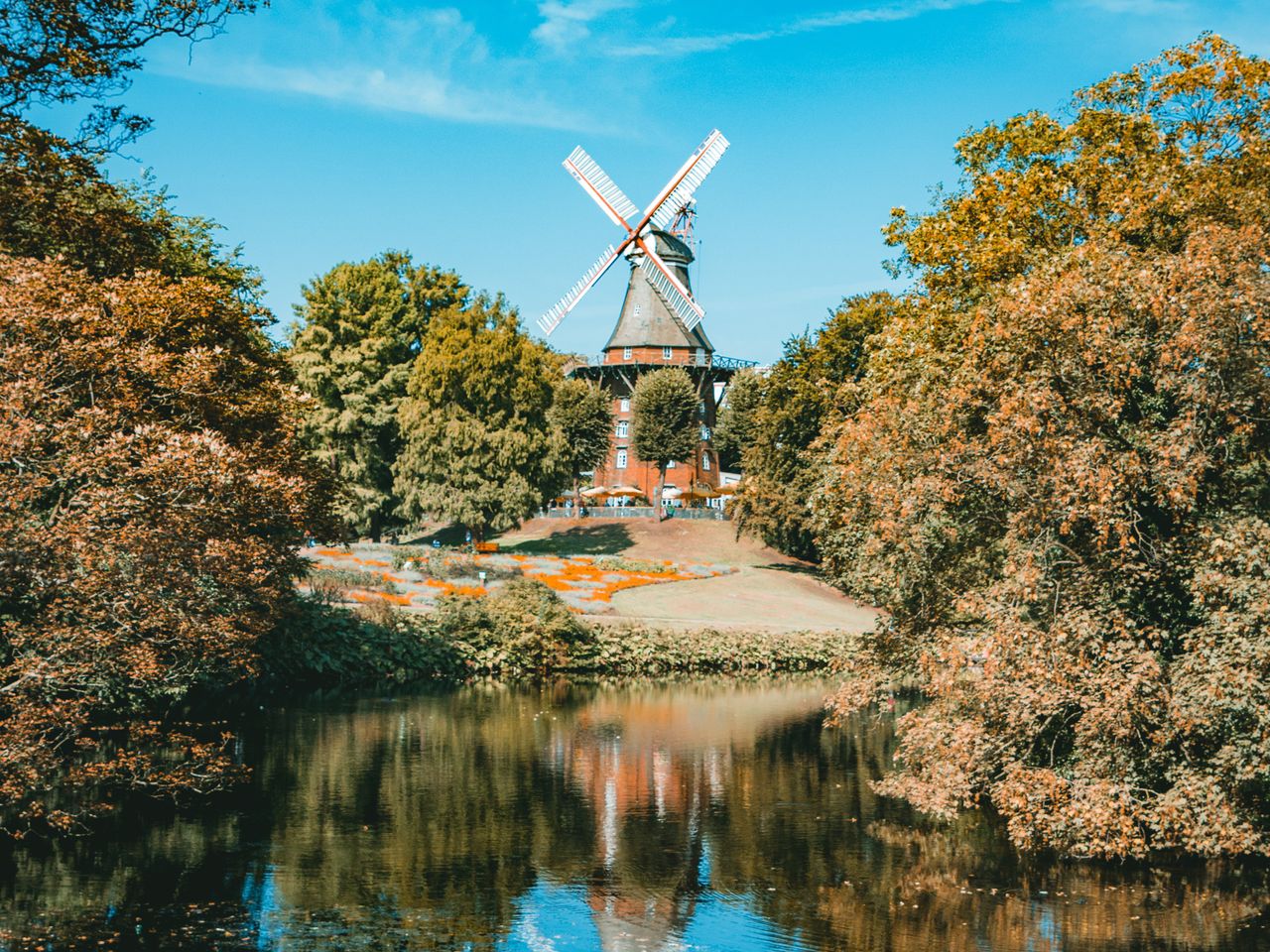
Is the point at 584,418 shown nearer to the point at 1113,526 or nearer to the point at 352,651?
the point at 352,651

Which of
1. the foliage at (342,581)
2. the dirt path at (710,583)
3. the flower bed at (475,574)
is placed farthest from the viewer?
the dirt path at (710,583)

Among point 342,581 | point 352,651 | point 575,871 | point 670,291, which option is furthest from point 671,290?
point 575,871

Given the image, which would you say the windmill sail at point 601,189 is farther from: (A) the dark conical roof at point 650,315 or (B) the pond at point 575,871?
(B) the pond at point 575,871

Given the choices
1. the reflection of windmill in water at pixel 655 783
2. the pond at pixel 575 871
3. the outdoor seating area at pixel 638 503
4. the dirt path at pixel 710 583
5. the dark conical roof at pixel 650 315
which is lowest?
the reflection of windmill in water at pixel 655 783

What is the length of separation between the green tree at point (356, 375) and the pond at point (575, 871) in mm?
39748

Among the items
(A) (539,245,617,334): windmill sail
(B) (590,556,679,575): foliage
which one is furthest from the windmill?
(B) (590,556,679,575): foliage

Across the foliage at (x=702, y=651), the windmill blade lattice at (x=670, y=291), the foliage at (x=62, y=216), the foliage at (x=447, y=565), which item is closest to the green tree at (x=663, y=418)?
the windmill blade lattice at (x=670, y=291)

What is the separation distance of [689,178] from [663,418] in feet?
54.4

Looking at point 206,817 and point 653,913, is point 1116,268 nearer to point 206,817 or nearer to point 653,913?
point 653,913

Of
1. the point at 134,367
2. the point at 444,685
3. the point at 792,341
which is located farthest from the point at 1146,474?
the point at 792,341

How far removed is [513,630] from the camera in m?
42.7

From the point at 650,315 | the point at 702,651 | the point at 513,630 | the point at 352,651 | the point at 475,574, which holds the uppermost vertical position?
the point at 650,315

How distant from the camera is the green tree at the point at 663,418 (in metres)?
79.9

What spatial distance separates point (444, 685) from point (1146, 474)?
2692 centimetres
